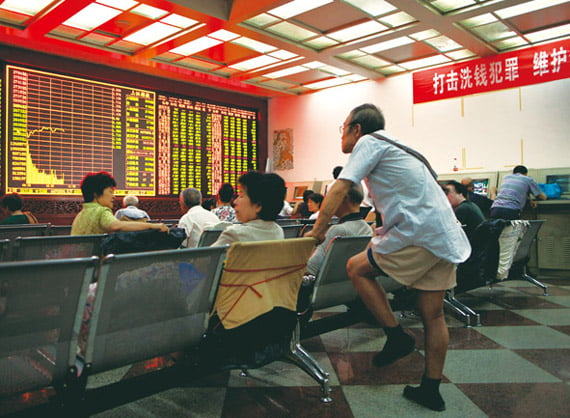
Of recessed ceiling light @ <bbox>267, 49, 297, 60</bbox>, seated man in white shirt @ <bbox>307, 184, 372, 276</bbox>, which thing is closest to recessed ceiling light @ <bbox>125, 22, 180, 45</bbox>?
recessed ceiling light @ <bbox>267, 49, 297, 60</bbox>

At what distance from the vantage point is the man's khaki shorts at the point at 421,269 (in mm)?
1799

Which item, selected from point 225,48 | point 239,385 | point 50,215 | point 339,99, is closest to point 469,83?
point 339,99

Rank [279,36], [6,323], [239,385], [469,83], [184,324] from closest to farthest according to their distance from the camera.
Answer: [6,323]
[184,324]
[239,385]
[279,36]
[469,83]

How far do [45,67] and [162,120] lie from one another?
1966 millimetres

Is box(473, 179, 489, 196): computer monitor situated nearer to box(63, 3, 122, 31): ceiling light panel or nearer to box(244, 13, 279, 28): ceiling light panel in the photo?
box(244, 13, 279, 28): ceiling light panel

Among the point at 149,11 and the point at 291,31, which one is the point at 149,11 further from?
the point at 291,31

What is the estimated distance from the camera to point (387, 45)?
6699mm

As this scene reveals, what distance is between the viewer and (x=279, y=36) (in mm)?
6184

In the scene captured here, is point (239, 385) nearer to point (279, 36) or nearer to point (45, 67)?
point (279, 36)

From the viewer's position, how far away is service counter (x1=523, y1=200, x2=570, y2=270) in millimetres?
5477

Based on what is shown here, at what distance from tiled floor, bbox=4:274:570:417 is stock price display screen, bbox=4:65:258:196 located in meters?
5.30

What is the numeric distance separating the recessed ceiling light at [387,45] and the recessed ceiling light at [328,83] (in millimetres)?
1331

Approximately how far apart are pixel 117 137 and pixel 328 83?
13.3ft

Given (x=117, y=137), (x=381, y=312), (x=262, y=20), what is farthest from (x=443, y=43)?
(x=381, y=312)
